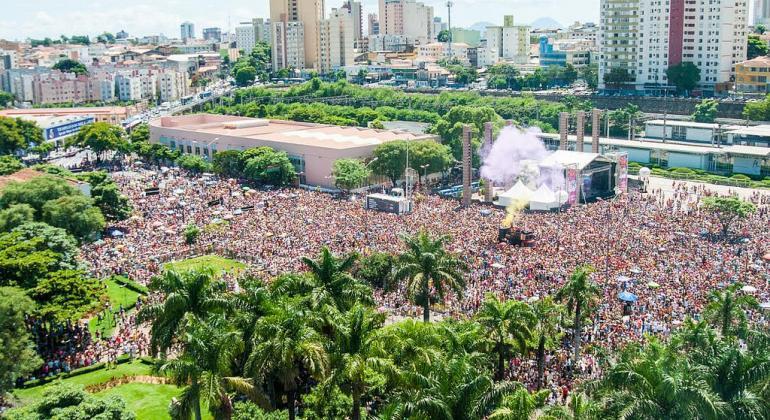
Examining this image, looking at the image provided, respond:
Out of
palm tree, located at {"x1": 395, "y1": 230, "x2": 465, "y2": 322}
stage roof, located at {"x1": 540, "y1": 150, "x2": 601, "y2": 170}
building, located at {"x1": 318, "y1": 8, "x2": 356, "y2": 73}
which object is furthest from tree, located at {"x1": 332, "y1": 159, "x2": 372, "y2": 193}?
building, located at {"x1": 318, "y1": 8, "x2": 356, "y2": 73}

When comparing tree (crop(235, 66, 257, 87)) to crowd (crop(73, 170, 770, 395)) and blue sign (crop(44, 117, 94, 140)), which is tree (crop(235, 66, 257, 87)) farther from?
crowd (crop(73, 170, 770, 395))

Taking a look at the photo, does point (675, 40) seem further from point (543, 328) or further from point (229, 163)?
point (543, 328)

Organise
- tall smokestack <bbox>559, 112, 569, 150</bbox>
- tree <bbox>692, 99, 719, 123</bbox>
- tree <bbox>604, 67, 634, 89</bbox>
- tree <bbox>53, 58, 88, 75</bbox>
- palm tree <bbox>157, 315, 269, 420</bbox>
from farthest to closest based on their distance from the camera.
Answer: tree <bbox>53, 58, 88, 75</bbox> → tree <bbox>604, 67, 634, 89</bbox> → tree <bbox>692, 99, 719, 123</bbox> → tall smokestack <bbox>559, 112, 569, 150</bbox> → palm tree <bbox>157, 315, 269, 420</bbox>

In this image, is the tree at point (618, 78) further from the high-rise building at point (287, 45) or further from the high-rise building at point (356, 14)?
the high-rise building at point (356, 14)

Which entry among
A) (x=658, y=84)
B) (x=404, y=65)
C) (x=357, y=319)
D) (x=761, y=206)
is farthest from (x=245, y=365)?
(x=404, y=65)

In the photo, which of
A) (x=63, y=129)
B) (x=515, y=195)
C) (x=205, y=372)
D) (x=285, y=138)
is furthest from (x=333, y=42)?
(x=205, y=372)

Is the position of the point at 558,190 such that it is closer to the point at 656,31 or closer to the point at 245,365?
the point at 245,365
